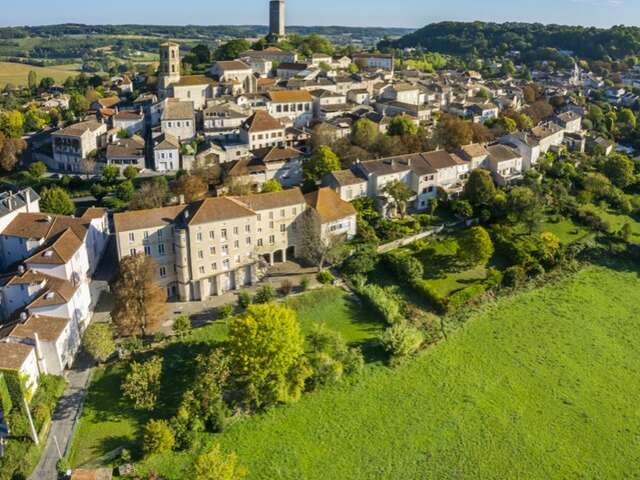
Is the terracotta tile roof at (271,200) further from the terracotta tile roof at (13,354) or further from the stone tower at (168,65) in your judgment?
the stone tower at (168,65)

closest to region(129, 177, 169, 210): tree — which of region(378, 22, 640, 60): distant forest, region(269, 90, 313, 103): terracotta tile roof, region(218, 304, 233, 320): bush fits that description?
region(218, 304, 233, 320): bush

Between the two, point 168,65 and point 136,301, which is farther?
point 168,65

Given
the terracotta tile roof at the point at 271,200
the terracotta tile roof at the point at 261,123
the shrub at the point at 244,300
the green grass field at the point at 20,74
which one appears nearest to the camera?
the shrub at the point at 244,300

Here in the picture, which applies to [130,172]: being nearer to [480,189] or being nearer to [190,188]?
[190,188]

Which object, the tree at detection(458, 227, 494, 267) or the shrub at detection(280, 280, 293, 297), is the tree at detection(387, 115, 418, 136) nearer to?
the tree at detection(458, 227, 494, 267)

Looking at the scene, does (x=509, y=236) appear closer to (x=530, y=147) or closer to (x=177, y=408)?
(x=530, y=147)

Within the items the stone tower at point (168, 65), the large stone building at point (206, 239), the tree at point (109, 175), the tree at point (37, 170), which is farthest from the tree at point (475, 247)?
the stone tower at point (168, 65)

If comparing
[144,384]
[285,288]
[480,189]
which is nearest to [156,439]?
[144,384]
